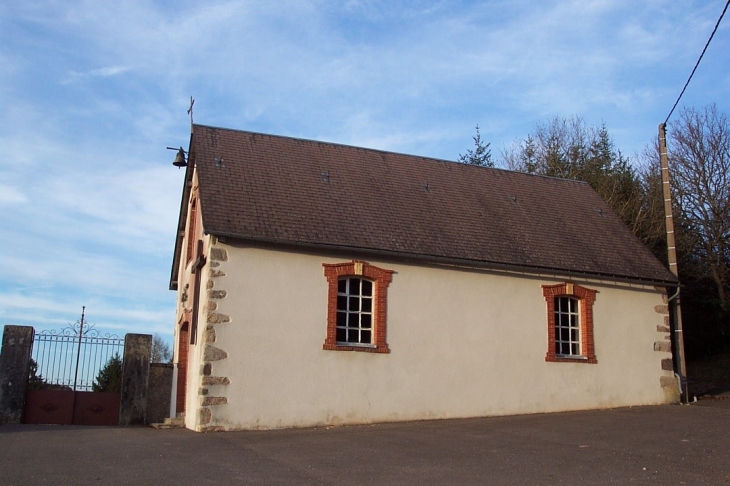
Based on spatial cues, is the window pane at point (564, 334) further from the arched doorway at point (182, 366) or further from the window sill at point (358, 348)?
the arched doorway at point (182, 366)

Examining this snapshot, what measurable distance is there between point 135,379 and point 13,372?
2602 millimetres

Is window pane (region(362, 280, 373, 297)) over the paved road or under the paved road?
over

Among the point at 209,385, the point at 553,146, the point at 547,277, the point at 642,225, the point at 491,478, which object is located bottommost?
the point at 491,478

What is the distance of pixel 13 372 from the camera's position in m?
15.8

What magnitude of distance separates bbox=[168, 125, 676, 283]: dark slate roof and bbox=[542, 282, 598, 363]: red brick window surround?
449 millimetres

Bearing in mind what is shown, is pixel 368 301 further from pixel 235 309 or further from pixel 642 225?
pixel 642 225

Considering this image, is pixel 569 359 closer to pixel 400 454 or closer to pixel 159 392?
pixel 400 454

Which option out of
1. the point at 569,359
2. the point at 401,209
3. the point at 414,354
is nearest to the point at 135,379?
the point at 414,354

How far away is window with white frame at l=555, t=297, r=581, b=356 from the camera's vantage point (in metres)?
15.9

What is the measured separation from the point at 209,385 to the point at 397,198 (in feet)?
20.6

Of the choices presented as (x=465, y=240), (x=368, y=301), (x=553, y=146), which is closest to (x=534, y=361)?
(x=465, y=240)

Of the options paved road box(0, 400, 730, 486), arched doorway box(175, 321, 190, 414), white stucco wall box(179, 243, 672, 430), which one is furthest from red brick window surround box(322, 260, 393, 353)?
arched doorway box(175, 321, 190, 414)

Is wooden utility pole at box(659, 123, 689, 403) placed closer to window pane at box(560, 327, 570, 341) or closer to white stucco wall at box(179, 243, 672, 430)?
white stucco wall at box(179, 243, 672, 430)

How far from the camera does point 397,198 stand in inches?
648
